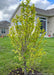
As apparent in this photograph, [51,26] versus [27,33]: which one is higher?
[51,26]

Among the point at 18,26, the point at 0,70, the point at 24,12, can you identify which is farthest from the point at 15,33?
the point at 0,70

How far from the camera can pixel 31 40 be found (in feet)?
7.04

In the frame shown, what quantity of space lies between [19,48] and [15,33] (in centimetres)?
42

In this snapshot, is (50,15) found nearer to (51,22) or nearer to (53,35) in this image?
(51,22)

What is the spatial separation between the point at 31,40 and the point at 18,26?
0.50 metres

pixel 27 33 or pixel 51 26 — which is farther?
pixel 51 26

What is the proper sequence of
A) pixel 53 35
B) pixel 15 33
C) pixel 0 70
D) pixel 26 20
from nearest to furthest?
1. pixel 26 20
2. pixel 15 33
3. pixel 0 70
4. pixel 53 35

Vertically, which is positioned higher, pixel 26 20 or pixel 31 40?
pixel 26 20

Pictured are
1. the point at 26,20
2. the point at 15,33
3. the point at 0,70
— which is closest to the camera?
the point at 26,20

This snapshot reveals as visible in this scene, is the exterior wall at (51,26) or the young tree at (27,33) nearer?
the young tree at (27,33)

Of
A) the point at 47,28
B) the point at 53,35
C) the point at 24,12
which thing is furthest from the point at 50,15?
the point at 24,12

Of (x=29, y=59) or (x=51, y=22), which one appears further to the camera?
(x=51, y=22)

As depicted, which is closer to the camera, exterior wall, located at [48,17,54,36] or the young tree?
the young tree

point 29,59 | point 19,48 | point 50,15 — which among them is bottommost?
point 29,59
